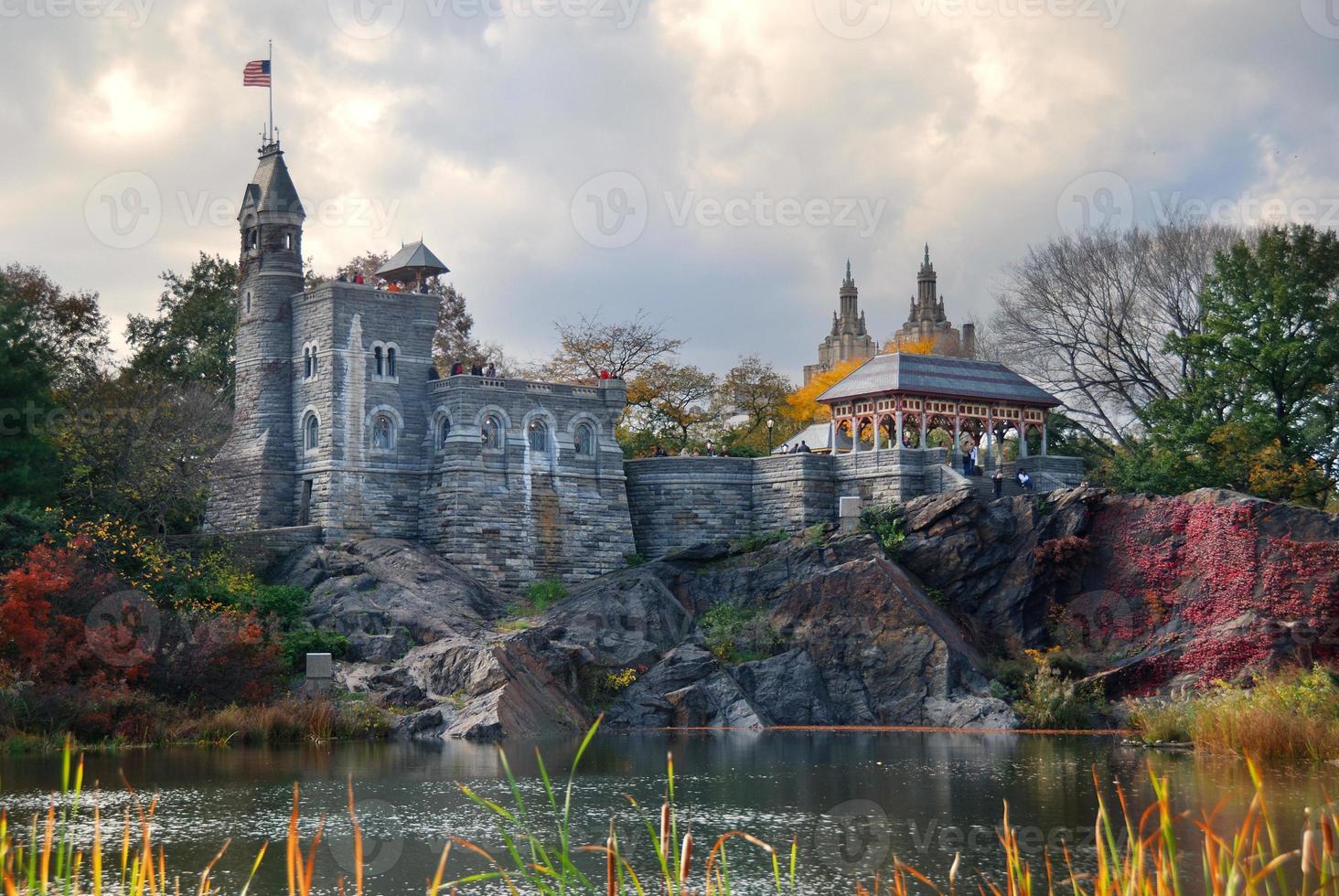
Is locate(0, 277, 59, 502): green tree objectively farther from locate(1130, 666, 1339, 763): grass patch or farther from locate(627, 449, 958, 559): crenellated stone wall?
locate(1130, 666, 1339, 763): grass patch

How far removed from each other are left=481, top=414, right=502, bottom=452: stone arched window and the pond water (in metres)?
14.6

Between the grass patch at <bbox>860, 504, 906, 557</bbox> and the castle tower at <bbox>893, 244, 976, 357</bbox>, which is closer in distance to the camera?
the grass patch at <bbox>860, 504, 906, 557</bbox>

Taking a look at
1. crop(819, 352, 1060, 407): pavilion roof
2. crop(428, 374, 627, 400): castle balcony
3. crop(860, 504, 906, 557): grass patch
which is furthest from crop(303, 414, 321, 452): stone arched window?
crop(860, 504, 906, 557): grass patch

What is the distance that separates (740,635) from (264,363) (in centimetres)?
1801

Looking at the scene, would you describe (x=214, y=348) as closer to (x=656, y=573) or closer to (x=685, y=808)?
(x=656, y=573)

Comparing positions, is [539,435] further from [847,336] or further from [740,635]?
[847,336]

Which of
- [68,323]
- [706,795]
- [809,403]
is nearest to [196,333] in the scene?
[68,323]

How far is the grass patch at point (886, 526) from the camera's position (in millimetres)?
45750

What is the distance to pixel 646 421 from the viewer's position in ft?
218

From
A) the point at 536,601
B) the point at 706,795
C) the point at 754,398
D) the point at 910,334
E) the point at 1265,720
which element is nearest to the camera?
the point at 706,795

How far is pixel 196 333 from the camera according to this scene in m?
62.2

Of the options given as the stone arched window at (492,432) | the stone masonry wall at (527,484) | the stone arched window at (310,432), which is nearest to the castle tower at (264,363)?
the stone arched window at (310,432)

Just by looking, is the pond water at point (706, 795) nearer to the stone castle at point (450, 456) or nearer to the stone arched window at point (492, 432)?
the stone castle at point (450, 456)

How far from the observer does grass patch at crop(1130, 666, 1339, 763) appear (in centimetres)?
2962
